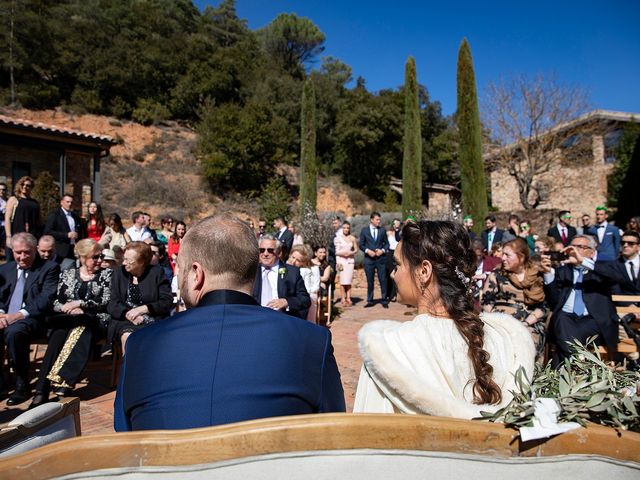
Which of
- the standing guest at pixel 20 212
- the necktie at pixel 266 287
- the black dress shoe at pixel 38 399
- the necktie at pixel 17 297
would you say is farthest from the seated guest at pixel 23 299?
the standing guest at pixel 20 212

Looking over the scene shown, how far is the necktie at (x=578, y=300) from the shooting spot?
4090mm

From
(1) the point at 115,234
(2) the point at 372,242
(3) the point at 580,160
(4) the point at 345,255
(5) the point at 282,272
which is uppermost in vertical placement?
(3) the point at 580,160

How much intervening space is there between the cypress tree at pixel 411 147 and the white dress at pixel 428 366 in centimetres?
2173

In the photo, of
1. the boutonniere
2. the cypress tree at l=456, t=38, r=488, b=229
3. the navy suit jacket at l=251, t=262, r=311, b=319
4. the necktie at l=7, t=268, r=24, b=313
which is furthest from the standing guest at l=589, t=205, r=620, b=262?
the cypress tree at l=456, t=38, r=488, b=229

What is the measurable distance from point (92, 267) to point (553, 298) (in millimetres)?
4799

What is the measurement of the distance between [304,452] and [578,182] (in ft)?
95.5

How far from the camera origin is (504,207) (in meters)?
30.4

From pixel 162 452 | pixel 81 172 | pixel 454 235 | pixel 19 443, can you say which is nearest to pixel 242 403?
pixel 162 452

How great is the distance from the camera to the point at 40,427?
1.61 meters

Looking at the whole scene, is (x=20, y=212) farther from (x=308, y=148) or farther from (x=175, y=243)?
(x=308, y=148)

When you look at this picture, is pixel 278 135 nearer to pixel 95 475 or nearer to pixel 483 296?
pixel 483 296

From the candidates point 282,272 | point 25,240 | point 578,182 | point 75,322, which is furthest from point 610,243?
point 578,182

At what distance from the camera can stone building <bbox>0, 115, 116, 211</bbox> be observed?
14766 millimetres

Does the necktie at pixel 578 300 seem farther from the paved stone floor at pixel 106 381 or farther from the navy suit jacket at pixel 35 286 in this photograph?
the navy suit jacket at pixel 35 286
